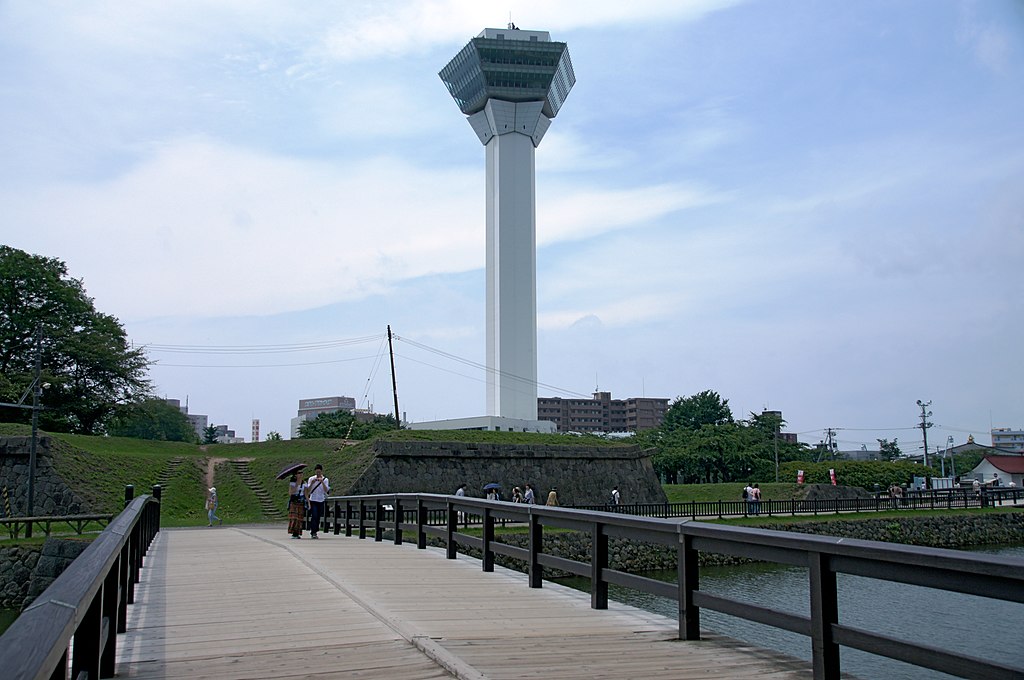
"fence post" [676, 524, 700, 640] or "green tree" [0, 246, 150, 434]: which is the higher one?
"green tree" [0, 246, 150, 434]

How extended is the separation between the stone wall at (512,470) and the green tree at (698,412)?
49.3 metres

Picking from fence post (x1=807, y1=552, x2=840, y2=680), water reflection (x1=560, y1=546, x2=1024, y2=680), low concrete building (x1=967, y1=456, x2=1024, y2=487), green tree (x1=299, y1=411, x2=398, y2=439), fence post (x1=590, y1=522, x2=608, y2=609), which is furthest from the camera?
low concrete building (x1=967, y1=456, x2=1024, y2=487)

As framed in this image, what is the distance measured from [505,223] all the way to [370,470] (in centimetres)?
4551

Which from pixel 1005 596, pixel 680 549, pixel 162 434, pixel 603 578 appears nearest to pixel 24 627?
pixel 1005 596

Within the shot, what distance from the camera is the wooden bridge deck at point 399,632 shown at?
576cm

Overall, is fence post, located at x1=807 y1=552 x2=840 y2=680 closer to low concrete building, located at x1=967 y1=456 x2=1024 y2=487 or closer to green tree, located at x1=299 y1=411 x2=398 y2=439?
green tree, located at x1=299 y1=411 x2=398 y2=439

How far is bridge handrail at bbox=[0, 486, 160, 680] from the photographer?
95.4 inches

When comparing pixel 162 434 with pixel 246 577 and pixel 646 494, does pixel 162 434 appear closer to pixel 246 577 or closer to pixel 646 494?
pixel 646 494

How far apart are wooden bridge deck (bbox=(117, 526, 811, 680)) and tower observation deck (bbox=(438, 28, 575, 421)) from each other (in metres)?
72.2

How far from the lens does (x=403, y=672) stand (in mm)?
5605

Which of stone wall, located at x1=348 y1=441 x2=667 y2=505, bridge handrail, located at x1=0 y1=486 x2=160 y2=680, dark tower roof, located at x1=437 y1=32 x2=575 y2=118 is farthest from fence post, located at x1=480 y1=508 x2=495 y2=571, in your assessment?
dark tower roof, located at x1=437 y1=32 x2=575 y2=118

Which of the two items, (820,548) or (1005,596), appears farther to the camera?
(820,548)

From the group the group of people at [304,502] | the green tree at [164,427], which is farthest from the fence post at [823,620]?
the green tree at [164,427]

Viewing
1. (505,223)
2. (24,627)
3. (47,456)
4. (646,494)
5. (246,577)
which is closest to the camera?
(24,627)
